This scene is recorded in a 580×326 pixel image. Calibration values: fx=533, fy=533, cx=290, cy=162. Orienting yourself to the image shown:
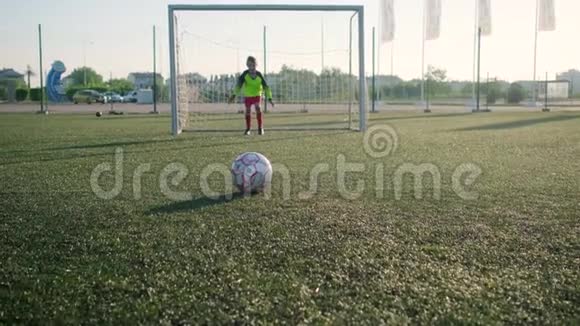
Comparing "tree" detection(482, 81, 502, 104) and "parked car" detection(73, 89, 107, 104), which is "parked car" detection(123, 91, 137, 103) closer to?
"parked car" detection(73, 89, 107, 104)

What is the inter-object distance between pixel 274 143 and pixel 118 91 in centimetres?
5150

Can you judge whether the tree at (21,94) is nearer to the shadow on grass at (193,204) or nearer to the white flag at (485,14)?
the white flag at (485,14)

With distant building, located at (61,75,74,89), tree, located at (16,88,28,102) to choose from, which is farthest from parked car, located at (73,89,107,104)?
tree, located at (16,88,28,102)

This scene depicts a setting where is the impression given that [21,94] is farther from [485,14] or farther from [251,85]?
[251,85]

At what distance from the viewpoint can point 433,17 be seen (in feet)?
76.9

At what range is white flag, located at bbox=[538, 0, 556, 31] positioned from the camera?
24.2 m

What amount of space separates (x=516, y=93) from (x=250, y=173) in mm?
39010

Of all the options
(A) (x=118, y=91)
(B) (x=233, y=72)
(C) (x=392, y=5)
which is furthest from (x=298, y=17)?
(A) (x=118, y=91)

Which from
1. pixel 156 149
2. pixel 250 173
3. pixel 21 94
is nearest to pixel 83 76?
pixel 21 94

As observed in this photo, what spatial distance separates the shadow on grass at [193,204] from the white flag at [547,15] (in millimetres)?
24051

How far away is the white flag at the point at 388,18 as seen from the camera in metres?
21.7

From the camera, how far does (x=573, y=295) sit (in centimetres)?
242

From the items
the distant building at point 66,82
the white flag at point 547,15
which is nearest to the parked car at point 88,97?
the distant building at point 66,82

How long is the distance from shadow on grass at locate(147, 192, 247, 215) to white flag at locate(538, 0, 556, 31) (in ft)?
78.9
